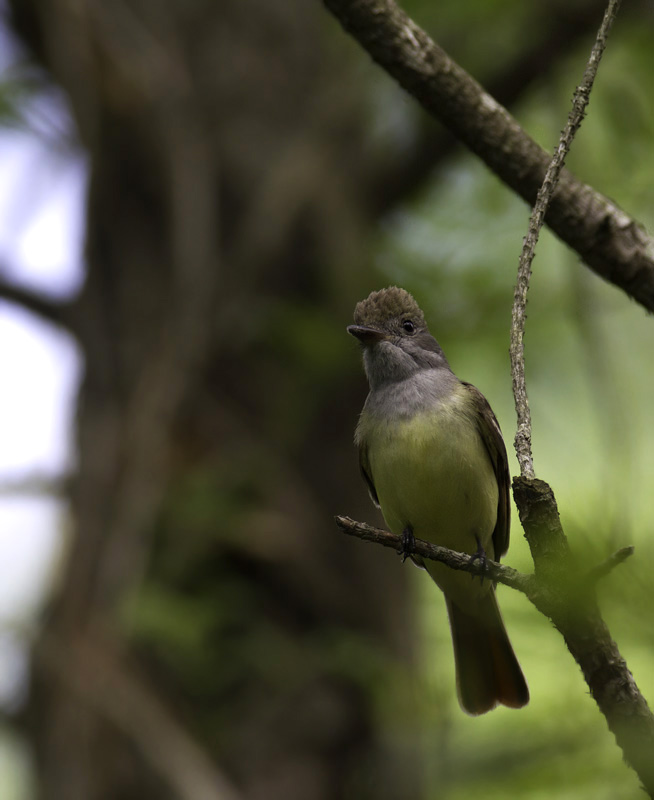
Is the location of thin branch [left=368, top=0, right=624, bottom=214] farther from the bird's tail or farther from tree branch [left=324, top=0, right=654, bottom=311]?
the bird's tail

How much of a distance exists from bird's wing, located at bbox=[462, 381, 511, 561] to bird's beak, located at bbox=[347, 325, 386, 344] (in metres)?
0.45

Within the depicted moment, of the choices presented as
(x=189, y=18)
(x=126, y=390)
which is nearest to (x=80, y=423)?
(x=126, y=390)

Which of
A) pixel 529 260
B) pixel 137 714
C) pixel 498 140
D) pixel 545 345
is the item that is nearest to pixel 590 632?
pixel 529 260

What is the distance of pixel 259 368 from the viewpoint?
5227 millimetres

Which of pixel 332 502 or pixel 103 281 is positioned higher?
pixel 103 281

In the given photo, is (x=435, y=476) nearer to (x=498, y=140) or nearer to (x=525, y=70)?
(x=498, y=140)

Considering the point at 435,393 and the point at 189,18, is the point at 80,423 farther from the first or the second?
the point at 189,18

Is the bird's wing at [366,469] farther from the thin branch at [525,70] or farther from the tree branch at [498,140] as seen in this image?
the thin branch at [525,70]

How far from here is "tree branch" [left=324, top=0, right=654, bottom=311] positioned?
2.61 metres

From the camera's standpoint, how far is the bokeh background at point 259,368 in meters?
4.40

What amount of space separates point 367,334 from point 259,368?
1.75m

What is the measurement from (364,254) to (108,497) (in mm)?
1925

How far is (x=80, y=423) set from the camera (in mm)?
5125

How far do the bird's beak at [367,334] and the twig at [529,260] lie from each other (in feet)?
5.09
